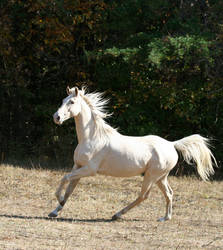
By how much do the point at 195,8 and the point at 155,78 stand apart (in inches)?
89.3

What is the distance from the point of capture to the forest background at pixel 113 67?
42.8ft

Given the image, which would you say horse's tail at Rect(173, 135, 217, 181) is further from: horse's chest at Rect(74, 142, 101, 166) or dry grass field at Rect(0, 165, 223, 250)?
horse's chest at Rect(74, 142, 101, 166)

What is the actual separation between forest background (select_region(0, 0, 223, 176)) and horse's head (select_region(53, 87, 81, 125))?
187 inches

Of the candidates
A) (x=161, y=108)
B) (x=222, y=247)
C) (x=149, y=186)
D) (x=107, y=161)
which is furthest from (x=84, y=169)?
(x=161, y=108)

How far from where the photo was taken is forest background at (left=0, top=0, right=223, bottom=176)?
13.0 m

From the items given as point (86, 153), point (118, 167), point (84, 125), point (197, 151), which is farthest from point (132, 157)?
point (197, 151)

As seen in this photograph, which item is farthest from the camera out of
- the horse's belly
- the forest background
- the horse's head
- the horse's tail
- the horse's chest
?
the forest background

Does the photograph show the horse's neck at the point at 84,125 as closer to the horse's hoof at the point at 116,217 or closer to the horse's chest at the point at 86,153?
the horse's chest at the point at 86,153

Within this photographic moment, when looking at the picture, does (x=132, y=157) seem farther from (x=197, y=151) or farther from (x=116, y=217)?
(x=197, y=151)

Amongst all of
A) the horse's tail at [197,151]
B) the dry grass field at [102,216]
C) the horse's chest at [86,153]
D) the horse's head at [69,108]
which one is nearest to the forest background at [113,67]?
the dry grass field at [102,216]

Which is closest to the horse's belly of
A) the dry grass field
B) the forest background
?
the dry grass field

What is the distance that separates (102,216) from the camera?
26.3ft

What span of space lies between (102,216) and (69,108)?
76.1 inches

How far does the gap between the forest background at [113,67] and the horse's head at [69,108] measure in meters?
4.76
